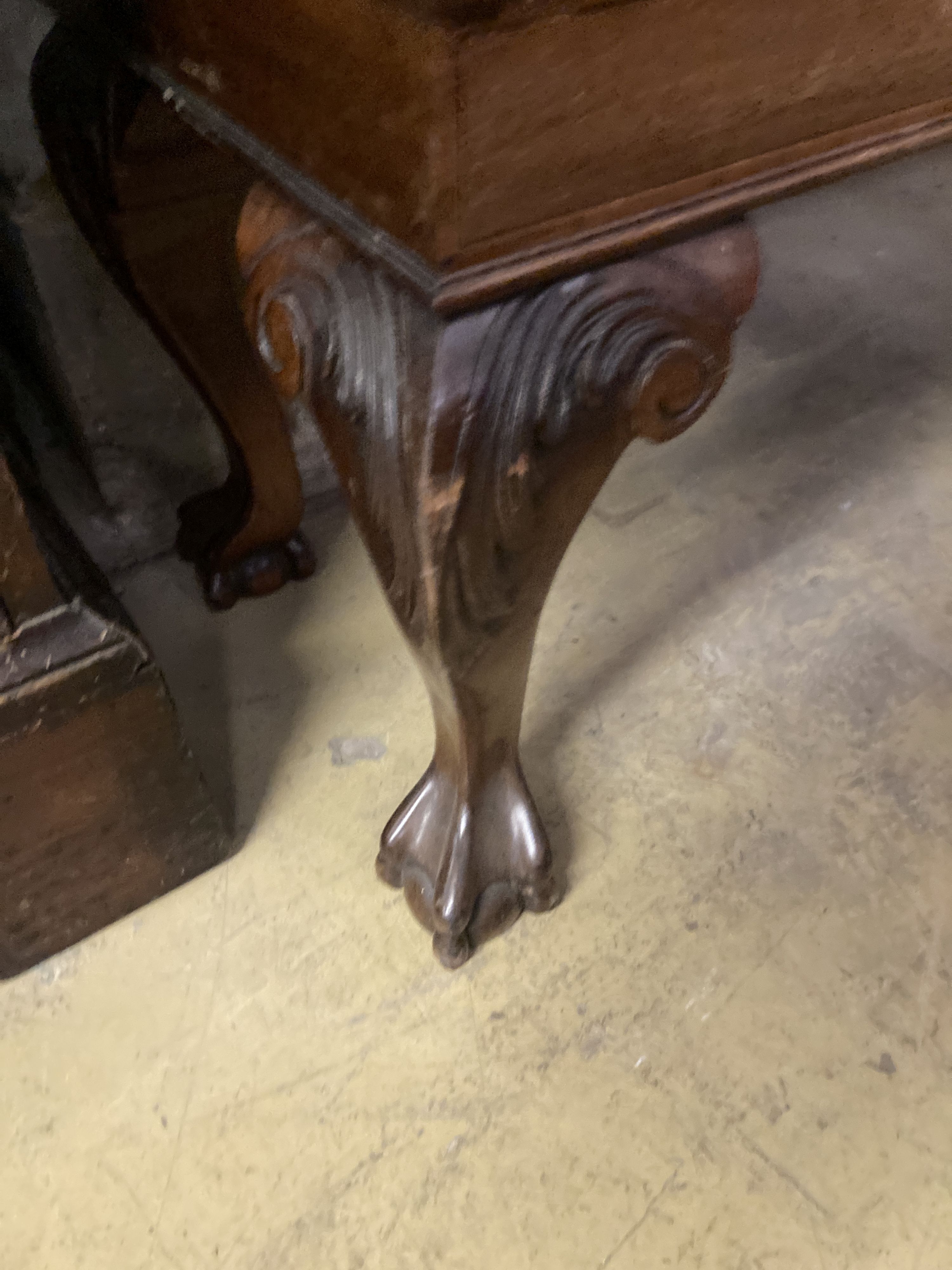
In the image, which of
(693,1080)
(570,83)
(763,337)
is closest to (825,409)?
(763,337)

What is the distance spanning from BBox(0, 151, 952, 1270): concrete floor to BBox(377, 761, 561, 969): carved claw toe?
3 centimetres

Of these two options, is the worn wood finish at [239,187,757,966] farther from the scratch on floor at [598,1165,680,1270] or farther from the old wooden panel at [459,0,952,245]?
the scratch on floor at [598,1165,680,1270]

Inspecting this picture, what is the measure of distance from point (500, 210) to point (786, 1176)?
2.03 feet

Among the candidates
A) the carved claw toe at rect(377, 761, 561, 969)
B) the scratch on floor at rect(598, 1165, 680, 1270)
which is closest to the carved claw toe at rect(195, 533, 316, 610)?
the carved claw toe at rect(377, 761, 561, 969)

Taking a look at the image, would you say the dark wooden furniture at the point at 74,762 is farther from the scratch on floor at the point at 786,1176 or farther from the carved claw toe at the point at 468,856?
the scratch on floor at the point at 786,1176

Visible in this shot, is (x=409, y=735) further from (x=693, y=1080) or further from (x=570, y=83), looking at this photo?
(x=570, y=83)

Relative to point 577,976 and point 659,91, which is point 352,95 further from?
point 577,976

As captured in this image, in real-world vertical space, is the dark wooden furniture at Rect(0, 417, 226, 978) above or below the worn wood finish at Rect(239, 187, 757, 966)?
below

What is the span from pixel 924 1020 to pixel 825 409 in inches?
33.2

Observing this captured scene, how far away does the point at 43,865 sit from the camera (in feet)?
2.24

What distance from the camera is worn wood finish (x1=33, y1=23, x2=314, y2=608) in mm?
653

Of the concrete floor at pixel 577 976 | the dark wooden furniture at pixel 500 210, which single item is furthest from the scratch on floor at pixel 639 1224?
the dark wooden furniture at pixel 500 210

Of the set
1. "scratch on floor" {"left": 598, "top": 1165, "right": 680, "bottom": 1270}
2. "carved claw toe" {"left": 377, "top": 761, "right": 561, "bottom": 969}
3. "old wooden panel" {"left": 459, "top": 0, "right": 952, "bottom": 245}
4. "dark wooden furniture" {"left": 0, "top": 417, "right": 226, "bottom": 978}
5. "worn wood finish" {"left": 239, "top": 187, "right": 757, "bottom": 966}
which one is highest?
"old wooden panel" {"left": 459, "top": 0, "right": 952, "bottom": 245}

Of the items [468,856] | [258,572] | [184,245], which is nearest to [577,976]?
[468,856]
